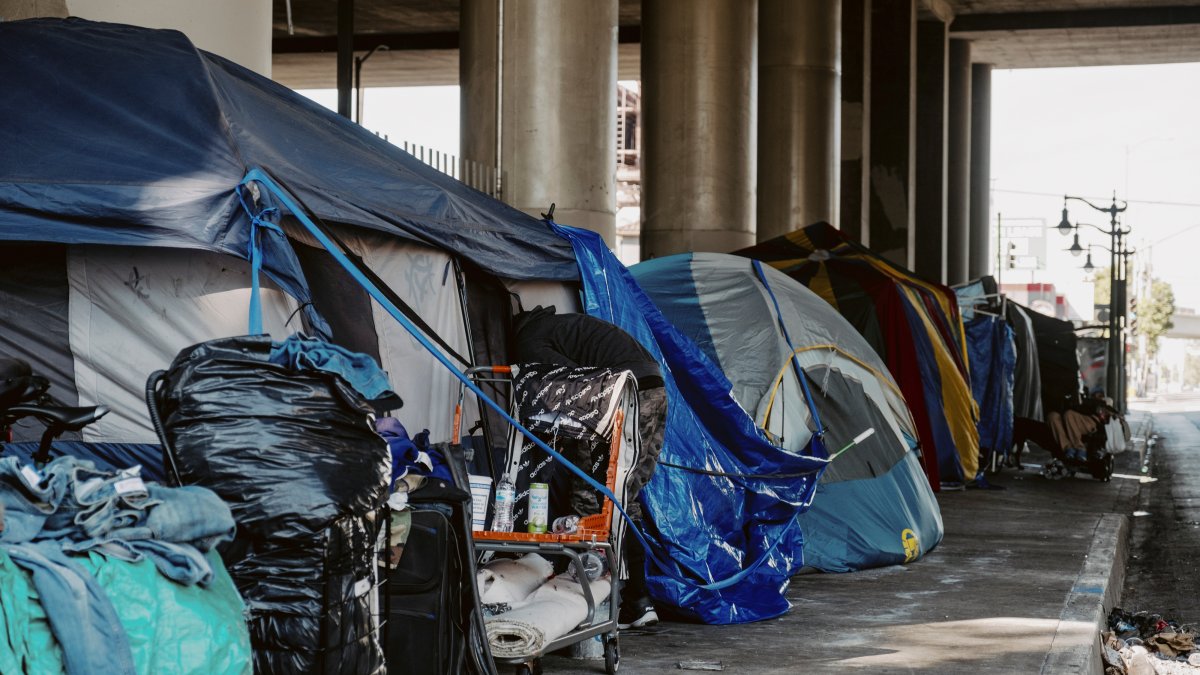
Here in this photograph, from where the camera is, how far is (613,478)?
657 centimetres

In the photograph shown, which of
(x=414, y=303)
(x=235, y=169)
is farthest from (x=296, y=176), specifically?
(x=414, y=303)

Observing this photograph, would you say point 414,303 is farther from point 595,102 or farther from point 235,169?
point 595,102

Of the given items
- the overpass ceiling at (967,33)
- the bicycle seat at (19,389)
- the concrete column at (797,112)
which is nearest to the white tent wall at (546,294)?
the bicycle seat at (19,389)

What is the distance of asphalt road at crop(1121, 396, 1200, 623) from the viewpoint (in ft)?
35.0

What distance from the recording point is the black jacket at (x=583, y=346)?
23.3 feet

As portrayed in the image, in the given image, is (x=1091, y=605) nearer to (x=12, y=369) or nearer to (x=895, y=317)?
(x=12, y=369)

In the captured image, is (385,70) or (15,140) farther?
(385,70)

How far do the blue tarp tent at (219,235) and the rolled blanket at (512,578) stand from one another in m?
1.05

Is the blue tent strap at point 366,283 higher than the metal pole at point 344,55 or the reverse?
the reverse

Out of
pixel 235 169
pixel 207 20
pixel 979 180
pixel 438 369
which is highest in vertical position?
pixel 979 180

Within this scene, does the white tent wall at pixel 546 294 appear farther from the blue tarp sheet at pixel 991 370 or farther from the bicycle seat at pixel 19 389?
the blue tarp sheet at pixel 991 370

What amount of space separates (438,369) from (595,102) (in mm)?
6386

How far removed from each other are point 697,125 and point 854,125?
32.8ft

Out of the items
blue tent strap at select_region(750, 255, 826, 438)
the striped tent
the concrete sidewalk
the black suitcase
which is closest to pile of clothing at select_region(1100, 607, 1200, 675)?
the concrete sidewalk
